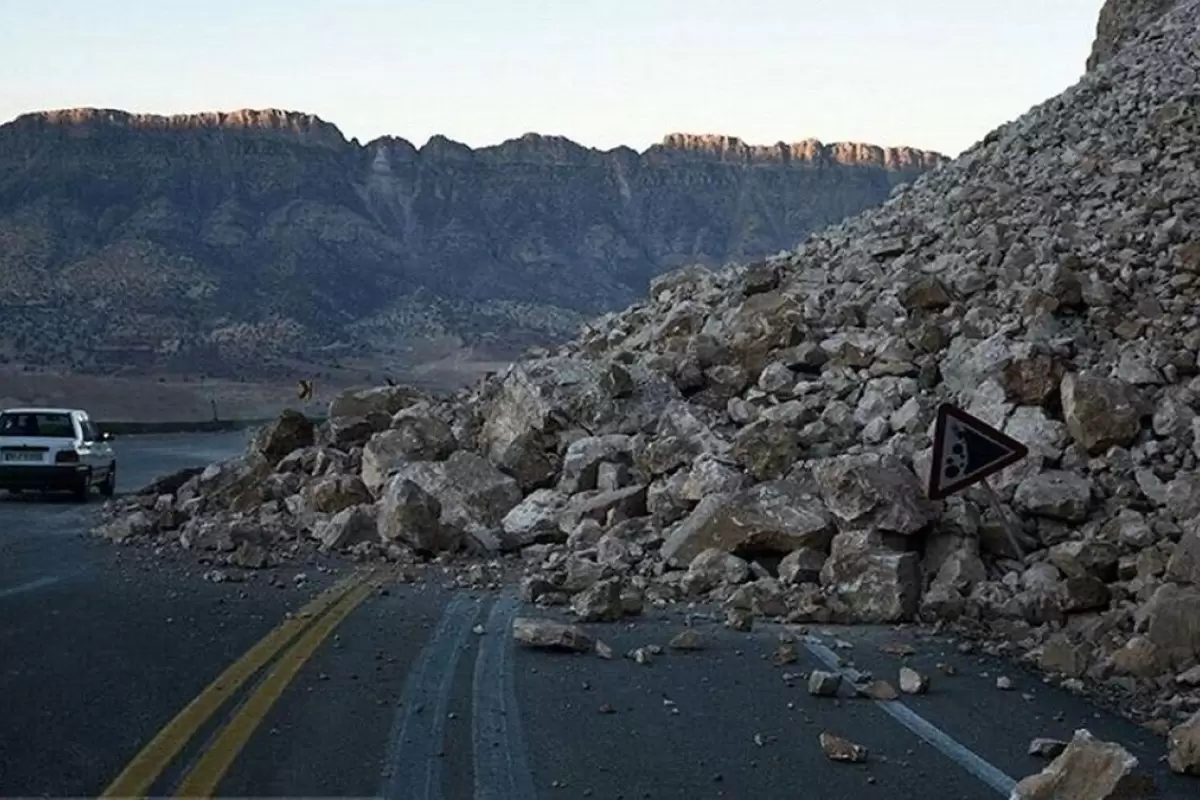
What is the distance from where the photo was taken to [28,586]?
34.8 feet

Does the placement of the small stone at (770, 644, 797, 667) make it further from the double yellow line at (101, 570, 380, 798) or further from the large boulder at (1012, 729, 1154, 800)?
the large boulder at (1012, 729, 1154, 800)

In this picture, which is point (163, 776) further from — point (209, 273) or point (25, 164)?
point (25, 164)

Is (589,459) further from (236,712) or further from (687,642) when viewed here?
(236,712)

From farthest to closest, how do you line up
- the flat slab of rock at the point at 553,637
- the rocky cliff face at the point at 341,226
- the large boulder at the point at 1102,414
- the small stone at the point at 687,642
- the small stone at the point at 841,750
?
the rocky cliff face at the point at 341,226
the large boulder at the point at 1102,414
the small stone at the point at 687,642
the flat slab of rock at the point at 553,637
the small stone at the point at 841,750

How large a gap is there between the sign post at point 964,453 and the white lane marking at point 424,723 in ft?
11.0

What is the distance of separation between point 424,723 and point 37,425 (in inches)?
644

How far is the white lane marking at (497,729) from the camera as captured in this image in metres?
5.21

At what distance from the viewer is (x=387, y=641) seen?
27.4 ft

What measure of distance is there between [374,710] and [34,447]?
1543 cm

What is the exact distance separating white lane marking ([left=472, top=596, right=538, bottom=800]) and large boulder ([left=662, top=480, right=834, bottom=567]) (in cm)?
255

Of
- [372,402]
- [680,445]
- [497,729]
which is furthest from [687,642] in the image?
[372,402]

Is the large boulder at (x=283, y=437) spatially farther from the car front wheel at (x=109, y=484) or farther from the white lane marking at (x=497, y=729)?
the white lane marking at (x=497, y=729)

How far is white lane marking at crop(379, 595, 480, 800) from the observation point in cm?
521

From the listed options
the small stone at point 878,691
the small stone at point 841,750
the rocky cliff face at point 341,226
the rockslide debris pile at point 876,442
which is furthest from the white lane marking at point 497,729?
the rocky cliff face at point 341,226
